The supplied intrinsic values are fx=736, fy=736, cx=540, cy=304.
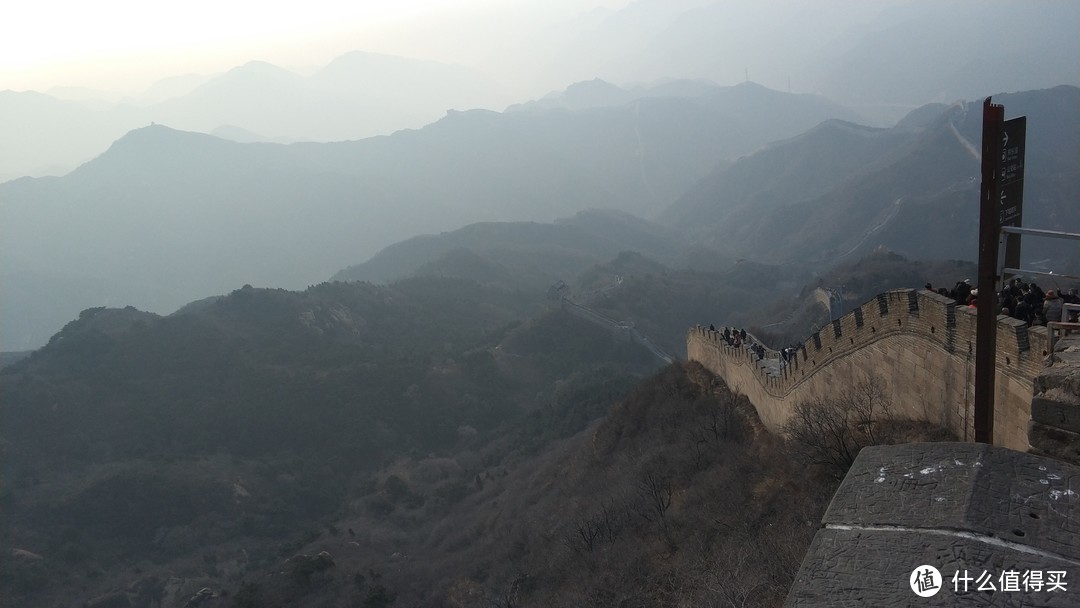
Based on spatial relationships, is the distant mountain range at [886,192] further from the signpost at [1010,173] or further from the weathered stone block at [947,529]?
the weathered stone block at [947,529]

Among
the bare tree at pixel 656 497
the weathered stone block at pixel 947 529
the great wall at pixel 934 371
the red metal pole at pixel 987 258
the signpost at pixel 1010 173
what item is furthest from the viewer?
the bare tree at pixel 656 497

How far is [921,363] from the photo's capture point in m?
11.8

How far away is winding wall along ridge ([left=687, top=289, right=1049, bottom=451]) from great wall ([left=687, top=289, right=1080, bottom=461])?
0.01 metres

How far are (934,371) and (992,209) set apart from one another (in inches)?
274

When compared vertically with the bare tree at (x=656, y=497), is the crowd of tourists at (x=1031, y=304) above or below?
above

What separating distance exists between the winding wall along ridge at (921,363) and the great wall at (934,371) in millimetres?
15

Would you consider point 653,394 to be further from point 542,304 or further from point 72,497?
point 542,304

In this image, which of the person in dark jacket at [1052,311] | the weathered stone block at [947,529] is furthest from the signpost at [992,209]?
the person in dark jacket at [1052,311]

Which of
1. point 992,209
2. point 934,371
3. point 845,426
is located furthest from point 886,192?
point 992,209

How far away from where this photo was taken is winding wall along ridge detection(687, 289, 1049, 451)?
8695mm

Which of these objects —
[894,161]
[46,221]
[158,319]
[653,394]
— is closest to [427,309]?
[158,319]

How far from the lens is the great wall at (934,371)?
4824 millimetres

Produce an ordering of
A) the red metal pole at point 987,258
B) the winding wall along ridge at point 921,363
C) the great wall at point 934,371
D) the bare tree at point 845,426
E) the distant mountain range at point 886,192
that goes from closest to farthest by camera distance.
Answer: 1. the great wall at point 934,371
2. the red metal pole at point 987,258
3. the winding wall along ridge at point 921,363
4. the bare tree at point 845,426
5. the distant mountain range at point 886,192

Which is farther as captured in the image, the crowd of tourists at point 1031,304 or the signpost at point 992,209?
the crowd of tourists at point 1031,304
